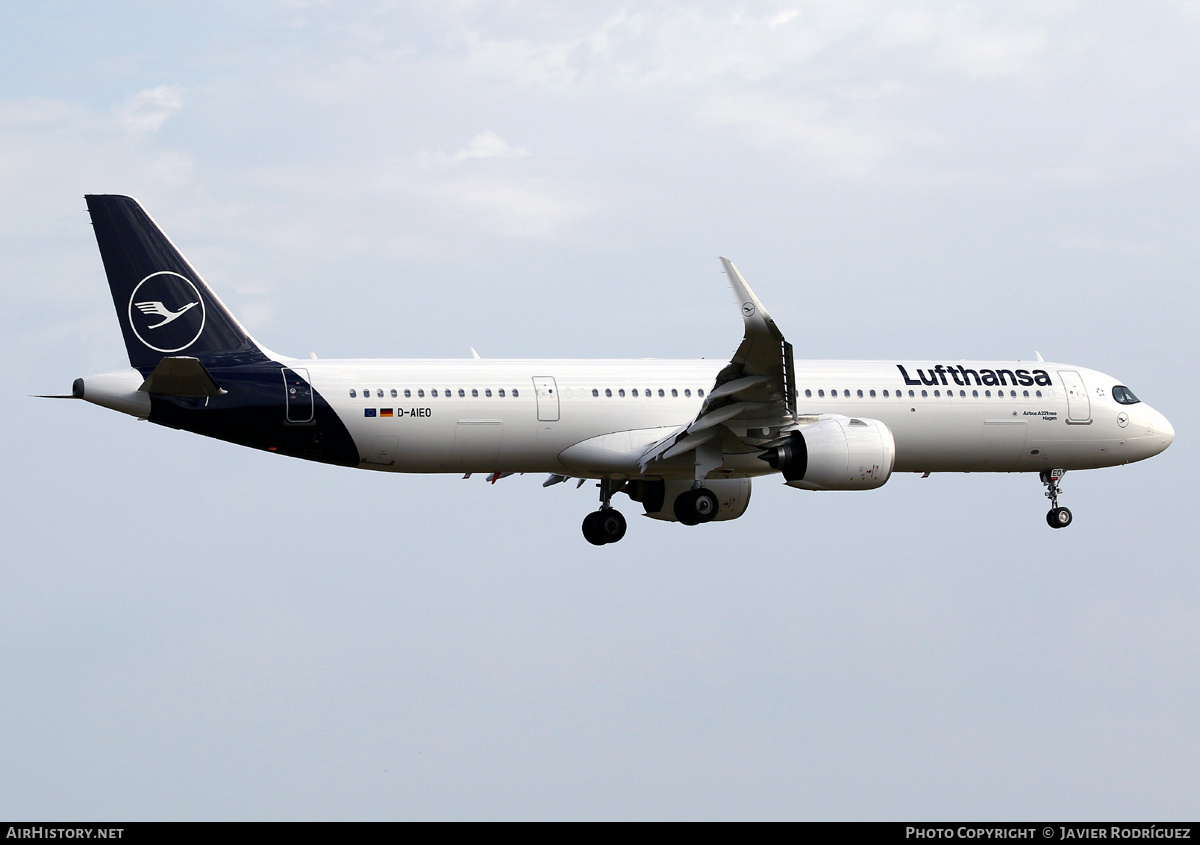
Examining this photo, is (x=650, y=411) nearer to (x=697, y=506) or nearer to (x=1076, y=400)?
(x=697, y=506)

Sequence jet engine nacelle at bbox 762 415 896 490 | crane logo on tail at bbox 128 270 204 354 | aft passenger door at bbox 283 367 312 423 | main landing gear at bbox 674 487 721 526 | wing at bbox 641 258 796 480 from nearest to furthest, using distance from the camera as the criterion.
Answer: wing at bbox 641 258 796 480 < crane logo on tail at bbox 128 270 204 354 < aft passenger door at bbox 283 367 312 423 < jet engine nacelle at bbox 762 415 896 490 < main landing gear at bbox 674 487 721 526

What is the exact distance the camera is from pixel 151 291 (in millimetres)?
25562

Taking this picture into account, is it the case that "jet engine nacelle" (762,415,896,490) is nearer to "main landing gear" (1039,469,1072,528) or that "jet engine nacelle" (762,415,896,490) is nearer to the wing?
the wing

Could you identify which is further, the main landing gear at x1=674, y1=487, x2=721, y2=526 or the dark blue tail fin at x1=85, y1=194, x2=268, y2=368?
the main landing gear at x1=674, y1=487, x2=721, y2=526

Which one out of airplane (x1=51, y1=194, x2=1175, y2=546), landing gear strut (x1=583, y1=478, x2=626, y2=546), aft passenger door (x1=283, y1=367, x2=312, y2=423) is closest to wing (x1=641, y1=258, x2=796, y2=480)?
airplane (x1=51, y1=194, x2=1175, y2=546)

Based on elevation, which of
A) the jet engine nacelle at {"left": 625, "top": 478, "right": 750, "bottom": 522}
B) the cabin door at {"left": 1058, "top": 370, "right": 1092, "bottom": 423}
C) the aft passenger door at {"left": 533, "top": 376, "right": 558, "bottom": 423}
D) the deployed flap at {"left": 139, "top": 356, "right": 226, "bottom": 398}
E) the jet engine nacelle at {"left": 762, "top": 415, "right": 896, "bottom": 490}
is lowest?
the jet engine nacelle at {"left": 762, "top": 415, "right": 896, "bottom": 490}

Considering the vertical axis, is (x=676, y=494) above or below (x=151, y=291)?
below

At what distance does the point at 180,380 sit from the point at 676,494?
1117cm

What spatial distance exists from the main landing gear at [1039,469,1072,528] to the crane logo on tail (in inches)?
750

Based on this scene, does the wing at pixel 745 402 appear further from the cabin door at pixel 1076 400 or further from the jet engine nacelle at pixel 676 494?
the cabin door at pixel 1076 400

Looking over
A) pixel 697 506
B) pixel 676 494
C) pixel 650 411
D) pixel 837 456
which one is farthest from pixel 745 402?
pixel 676 494

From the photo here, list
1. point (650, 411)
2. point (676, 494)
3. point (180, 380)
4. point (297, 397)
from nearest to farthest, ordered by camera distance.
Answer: point (180, 380) → point (297, 397) → point (650, 411) → point (676, 494)

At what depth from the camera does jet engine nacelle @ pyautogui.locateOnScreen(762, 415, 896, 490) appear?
25844mm

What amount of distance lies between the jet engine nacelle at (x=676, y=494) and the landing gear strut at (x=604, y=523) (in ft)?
1.84
